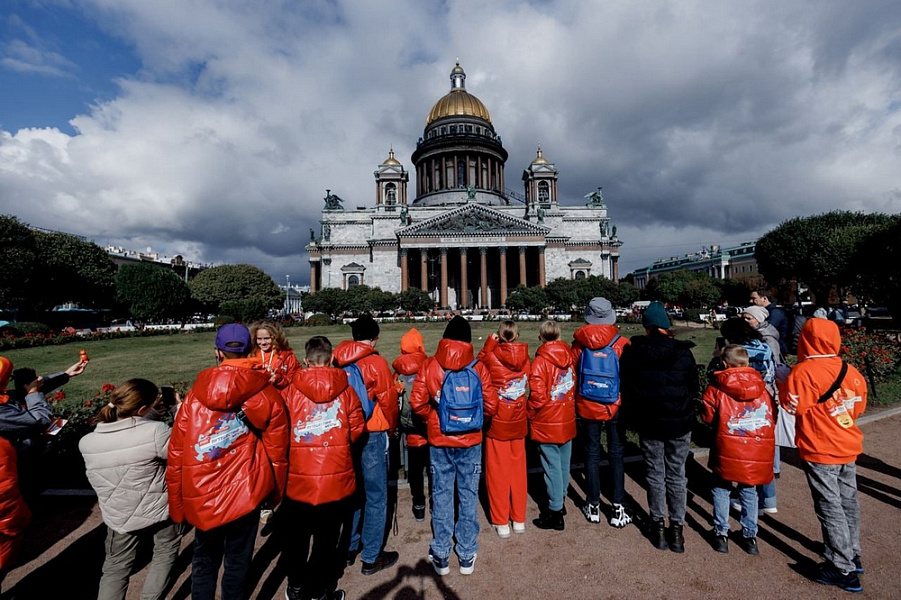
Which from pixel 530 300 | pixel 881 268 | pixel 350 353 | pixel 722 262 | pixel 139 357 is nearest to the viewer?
pixel 350 353

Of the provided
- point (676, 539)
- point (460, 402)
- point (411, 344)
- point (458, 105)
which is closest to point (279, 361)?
point (411, 344)

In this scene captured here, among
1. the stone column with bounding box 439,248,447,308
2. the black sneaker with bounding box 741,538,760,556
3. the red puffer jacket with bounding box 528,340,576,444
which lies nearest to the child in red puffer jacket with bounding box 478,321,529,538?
the red puffer jacket with bounding box 528,340,576,444

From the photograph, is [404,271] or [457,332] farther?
[404,271]

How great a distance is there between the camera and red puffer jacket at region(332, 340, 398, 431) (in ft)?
13.7

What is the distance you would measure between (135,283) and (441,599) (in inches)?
1814

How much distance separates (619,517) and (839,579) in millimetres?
1817

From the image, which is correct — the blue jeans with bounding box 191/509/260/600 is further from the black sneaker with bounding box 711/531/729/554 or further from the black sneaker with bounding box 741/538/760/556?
the black sneaker with bounding box 741/538/760/556

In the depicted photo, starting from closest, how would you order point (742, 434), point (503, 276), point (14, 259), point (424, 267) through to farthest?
point (742, 434)
point (14, 259)
point (424, 267)
point (503, 276)

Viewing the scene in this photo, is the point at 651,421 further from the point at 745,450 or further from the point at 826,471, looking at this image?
the point at 826,471

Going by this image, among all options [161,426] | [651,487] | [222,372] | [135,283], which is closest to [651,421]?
[651,487]

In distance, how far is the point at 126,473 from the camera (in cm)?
312

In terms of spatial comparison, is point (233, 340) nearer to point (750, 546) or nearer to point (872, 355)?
point (750, 546)

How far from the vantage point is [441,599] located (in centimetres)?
364

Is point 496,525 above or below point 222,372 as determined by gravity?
below
